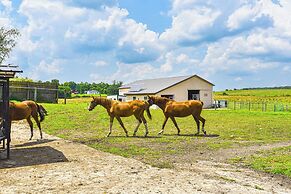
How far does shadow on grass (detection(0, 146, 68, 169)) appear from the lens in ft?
29.0

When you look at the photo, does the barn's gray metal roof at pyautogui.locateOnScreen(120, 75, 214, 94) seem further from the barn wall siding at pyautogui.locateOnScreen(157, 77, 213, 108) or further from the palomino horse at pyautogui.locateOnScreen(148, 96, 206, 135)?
the palomino horse at pyautogui.locateOnScreen(148, 96, 206, 135)

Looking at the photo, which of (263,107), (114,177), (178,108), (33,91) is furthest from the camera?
(263,107)

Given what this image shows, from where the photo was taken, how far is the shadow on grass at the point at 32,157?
8844mm

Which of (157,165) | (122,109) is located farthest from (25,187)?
(122,109)

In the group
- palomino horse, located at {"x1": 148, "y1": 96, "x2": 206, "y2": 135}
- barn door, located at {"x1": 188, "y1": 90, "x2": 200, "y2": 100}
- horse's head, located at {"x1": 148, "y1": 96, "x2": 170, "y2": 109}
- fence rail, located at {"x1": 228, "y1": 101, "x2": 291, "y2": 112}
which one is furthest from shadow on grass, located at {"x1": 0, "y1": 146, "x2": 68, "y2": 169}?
barn door, located at {"x1": 188, "y1": 90, "x2": 200, "y2": 100}

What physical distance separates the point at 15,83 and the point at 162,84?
18575mm

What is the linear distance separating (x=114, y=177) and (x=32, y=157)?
3461 millimetres

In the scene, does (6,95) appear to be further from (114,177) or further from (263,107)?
(263,107)

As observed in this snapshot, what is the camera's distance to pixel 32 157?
970 centimetres

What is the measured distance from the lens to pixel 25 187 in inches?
257

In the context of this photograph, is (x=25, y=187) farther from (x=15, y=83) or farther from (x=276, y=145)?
(x=15, y=83)

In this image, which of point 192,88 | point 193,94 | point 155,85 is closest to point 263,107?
point 193,94

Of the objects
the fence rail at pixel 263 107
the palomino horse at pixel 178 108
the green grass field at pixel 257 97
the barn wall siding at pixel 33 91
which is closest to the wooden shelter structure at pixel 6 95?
the palomino horse at pixel 178 108

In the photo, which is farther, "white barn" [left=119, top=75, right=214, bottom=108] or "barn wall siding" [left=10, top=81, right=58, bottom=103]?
"white barn" [left=119, top=75, right=214, bottom=108]
